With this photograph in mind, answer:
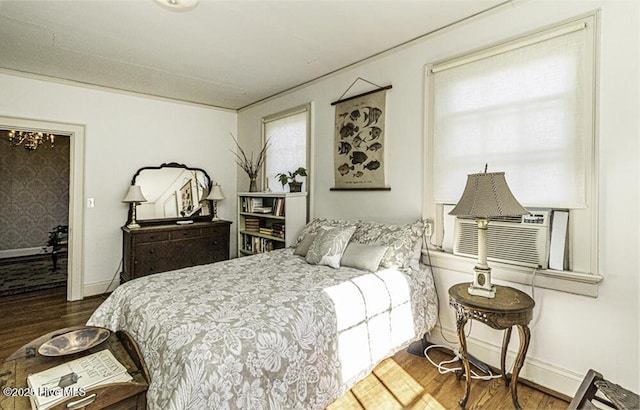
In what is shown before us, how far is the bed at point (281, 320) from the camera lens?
132cm

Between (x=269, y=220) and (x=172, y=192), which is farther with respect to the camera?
(x=172, y=192)

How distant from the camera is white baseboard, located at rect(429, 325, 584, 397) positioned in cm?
194

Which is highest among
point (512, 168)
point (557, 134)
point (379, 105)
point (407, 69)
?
point (407, 69)

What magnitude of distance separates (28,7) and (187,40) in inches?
41.8

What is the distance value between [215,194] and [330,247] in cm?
261

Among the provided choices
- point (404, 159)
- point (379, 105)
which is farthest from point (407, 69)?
point (404, 159)

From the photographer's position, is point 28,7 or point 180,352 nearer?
point 180,352

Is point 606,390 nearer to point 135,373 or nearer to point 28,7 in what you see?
point 135,373

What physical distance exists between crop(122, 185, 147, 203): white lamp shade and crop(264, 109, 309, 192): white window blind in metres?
1.65

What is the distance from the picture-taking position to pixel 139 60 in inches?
124

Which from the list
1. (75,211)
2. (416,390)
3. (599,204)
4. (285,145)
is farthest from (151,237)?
(599,204)

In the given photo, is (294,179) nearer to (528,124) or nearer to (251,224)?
(251,224)

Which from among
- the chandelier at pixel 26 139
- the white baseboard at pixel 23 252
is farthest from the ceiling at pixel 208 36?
the white baseboard at pixel 23 252

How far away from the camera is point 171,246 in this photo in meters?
3.96
